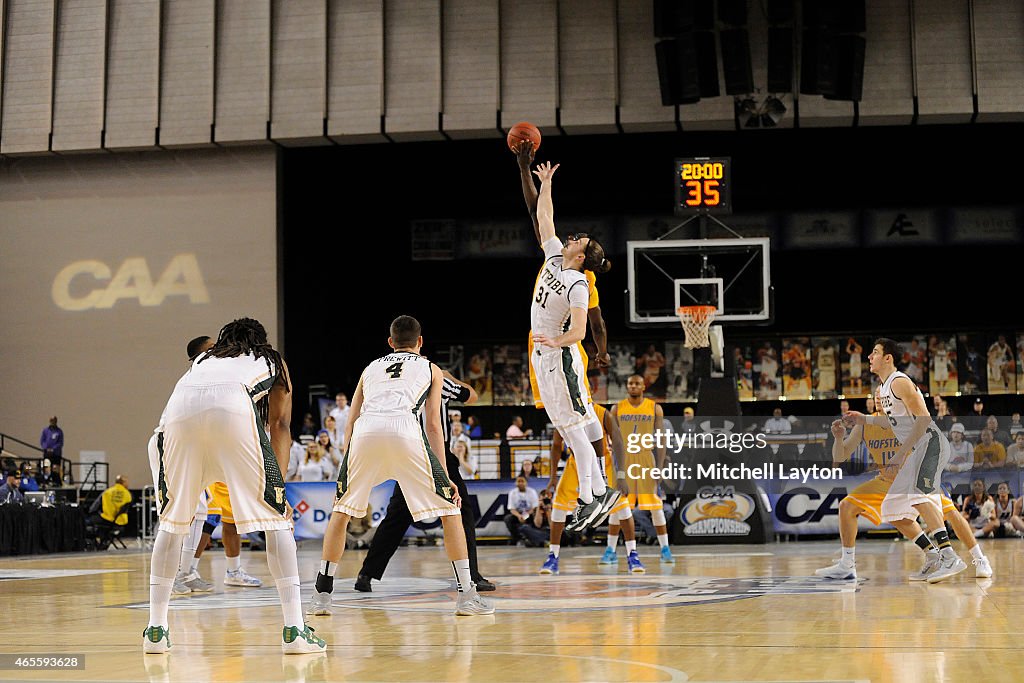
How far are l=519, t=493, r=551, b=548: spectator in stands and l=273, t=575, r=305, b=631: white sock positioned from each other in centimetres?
1201

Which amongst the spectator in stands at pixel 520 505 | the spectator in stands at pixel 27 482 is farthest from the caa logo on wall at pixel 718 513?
the spectator in stands at pixel 27 482

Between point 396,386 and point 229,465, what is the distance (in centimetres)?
189

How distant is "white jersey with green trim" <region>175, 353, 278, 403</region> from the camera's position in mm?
5887

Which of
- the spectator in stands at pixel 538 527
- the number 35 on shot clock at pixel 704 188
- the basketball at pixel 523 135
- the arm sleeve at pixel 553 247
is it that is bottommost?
the spectator in stands at pixel 538 527

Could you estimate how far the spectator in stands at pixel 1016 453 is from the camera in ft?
57.8

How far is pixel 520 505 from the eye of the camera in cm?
1822

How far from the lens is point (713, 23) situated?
21.1 m

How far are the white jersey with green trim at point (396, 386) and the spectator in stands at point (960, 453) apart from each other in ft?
39.8

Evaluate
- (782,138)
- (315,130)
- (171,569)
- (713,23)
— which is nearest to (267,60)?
(315,130)

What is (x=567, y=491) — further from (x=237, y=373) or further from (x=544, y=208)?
(x=237, y=373)

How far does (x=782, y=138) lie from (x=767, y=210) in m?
2.13

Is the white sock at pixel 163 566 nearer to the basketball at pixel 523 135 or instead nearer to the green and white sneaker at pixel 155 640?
the green and white sneaker at pixel 155 640

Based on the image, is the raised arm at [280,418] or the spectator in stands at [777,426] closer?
the raised arm at [280,418]

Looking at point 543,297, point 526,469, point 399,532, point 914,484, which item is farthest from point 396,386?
point 526,469
